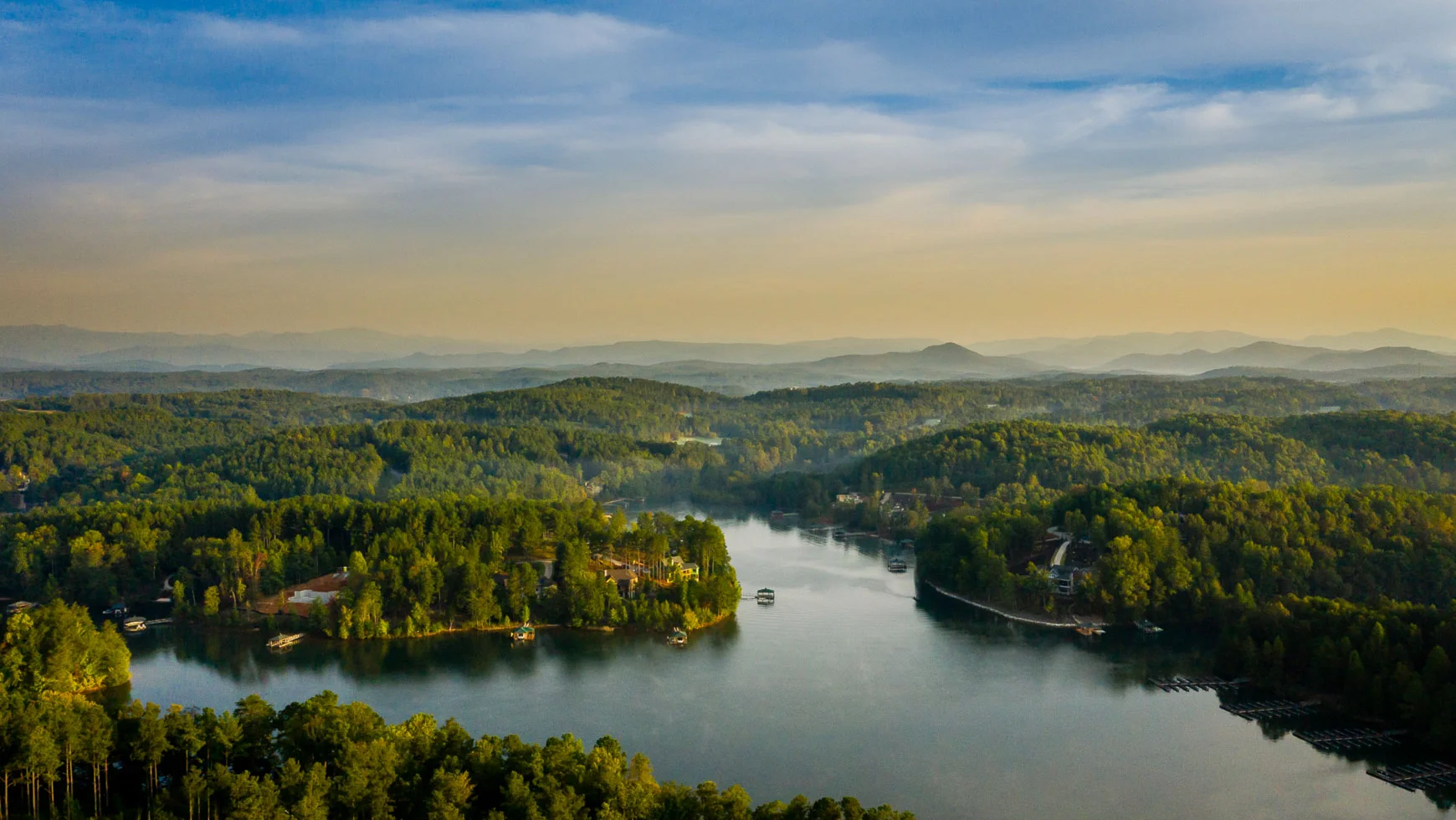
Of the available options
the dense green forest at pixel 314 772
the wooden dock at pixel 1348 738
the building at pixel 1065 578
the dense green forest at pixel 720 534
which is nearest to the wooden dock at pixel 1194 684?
the dense green forest at pixel 720 534

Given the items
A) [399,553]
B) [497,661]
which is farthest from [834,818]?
[399,553]

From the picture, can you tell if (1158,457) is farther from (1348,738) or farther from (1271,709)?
(1348,738)

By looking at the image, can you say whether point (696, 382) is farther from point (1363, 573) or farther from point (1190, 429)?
point (1363, 573)

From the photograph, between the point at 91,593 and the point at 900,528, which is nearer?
the point at 91,593

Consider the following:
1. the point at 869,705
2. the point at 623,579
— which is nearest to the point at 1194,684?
the point at 869,705

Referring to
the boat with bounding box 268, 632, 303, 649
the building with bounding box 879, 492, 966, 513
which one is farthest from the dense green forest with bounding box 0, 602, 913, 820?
the building with bounding box 879, 492, 966, 513

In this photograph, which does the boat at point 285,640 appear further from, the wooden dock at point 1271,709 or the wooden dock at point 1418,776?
the wooden dock at point 1418,776

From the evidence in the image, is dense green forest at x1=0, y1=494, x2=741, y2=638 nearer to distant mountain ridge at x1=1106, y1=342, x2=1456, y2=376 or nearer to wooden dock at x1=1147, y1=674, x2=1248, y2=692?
wooden dock at x1=1147, y1=674, x2=1248, y2=692
